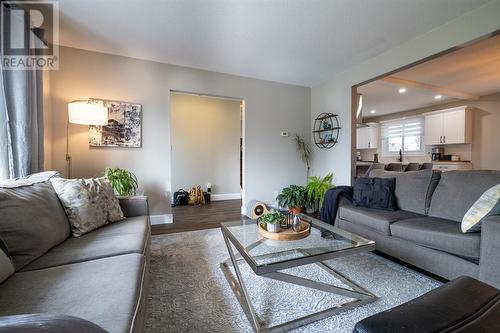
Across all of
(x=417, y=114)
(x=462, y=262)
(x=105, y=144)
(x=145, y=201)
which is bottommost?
(x=462, y=262)

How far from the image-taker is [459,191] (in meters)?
2.13

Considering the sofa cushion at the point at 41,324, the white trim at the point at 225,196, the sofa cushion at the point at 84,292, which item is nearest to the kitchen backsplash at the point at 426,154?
the white trim at the point at 225,196

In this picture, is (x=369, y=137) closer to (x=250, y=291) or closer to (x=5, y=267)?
(x=250, y=291)

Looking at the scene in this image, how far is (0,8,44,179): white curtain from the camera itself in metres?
1.92

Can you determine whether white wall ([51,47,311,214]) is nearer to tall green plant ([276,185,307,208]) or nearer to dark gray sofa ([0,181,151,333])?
tall green plant ([276,185,307,208])

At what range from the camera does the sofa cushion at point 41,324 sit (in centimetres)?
42

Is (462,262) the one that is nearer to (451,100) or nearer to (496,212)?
(496,212)

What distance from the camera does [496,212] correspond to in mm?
1583

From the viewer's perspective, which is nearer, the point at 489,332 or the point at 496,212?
the point at 489,332

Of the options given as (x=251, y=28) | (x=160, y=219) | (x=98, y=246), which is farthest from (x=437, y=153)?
(x=98, y=246)

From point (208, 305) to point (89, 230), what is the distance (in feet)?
3.52

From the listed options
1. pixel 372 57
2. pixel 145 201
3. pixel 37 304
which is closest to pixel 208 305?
pixel 37 304

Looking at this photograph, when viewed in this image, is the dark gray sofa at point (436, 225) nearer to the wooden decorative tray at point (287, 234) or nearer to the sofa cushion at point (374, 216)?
the sofa cushion at point (374, 216)

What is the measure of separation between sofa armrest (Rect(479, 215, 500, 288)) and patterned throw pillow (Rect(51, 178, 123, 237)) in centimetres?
279
